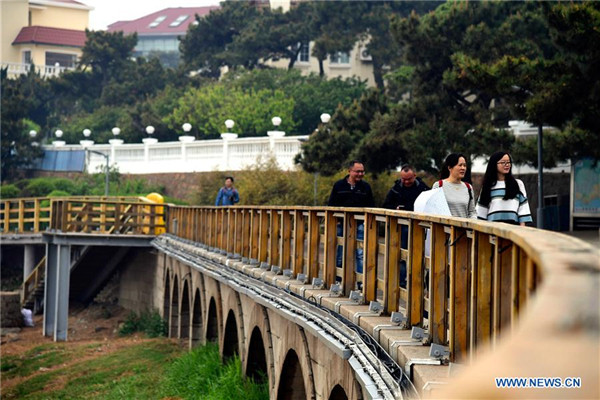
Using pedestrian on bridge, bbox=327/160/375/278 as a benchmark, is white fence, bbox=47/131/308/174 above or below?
above

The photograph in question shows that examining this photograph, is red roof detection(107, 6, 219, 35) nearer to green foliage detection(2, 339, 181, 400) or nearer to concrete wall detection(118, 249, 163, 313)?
concrete wall detection(118, 249, 163, 313)

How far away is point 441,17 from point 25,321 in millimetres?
16344

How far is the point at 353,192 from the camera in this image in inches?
562

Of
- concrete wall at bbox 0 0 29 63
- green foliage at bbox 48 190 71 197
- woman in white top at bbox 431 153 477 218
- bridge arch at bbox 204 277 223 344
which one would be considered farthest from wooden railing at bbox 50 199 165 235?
concrete wall at bbox 0 0 29 63

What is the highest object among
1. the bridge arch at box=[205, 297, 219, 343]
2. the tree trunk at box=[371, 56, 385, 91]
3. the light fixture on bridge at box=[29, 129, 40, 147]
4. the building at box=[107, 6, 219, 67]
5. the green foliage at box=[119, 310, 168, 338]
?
the building at box=[107, 6, 219, 67]

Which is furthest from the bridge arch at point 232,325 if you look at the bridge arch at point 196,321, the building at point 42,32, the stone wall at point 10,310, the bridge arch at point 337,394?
the building at point 42,32

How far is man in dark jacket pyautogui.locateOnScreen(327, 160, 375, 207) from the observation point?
14.2 metres

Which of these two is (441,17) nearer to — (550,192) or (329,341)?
(550,192)

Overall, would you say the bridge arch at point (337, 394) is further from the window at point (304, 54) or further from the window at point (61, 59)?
the window at point (61, 59)

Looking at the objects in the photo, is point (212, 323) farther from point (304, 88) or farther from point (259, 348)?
point (304, 88)

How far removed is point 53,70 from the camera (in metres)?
96.4

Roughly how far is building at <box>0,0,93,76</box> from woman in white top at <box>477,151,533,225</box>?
94864mm

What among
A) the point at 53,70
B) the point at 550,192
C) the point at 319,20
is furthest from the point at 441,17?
the point at 53,70

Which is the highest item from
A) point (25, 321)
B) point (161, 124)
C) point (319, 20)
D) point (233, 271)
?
point (319, 20)
